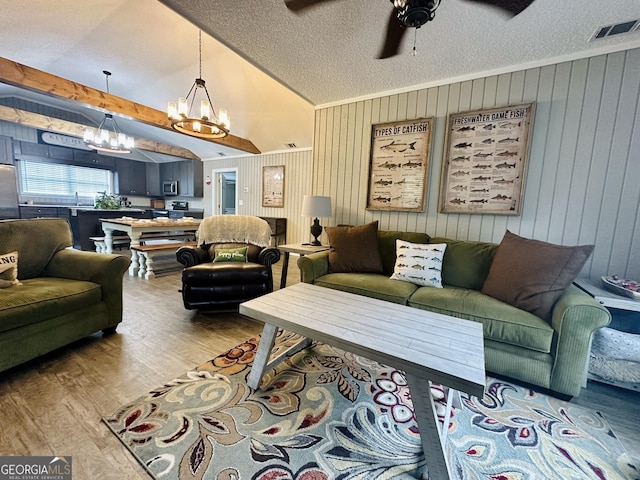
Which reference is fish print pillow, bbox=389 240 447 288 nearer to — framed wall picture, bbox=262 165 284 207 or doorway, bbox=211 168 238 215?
framed wall picture, bbox=262 165 284 207

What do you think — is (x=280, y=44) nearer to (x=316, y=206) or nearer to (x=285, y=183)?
(x=316, y=206)

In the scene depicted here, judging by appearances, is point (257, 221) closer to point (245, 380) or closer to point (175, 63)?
point (245, 380)

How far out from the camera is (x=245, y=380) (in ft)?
5.38

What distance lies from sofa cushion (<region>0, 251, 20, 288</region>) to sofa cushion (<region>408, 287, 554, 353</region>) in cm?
287

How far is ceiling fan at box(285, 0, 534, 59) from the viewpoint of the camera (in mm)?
1259

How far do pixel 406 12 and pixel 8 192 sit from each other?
7.90m

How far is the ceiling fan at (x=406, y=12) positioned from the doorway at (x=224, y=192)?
5.78 meters

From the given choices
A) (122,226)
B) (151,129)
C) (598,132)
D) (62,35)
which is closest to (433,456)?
(598,132)

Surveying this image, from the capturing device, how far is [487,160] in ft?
8.18

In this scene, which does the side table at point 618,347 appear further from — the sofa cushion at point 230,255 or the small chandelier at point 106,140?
the small chandelier at point 106,140

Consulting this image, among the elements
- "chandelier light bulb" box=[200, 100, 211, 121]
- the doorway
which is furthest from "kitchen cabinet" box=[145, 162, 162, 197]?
"chandelier light bulb" box=[200, 100, 211, 121]

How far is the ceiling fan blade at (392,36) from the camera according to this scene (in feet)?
5.45

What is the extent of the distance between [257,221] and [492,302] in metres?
2.63

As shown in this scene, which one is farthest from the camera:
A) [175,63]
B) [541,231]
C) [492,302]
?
[175,63]
